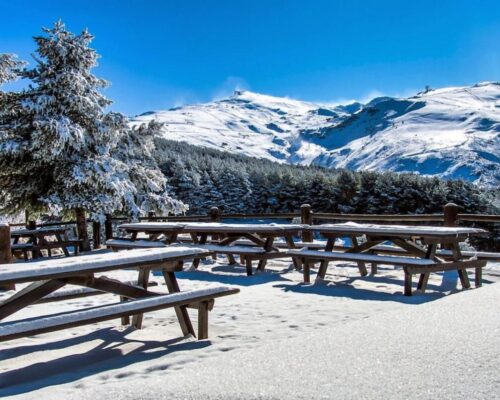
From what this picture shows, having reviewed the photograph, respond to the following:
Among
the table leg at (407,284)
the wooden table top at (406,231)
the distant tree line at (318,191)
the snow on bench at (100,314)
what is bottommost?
the table leg at (407,284)

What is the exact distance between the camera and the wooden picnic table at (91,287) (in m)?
3.44

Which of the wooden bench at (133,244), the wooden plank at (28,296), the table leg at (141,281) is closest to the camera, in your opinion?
the wooden plank at (28,296)

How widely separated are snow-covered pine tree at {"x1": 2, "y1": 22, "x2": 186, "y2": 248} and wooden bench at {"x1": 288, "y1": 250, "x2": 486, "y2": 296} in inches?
310

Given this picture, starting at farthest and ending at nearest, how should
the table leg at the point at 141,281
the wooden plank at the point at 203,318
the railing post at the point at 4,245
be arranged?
the railing post at the point at 4,245
the table leg at the point at 141,281
the wooden plank at the point at 203,318

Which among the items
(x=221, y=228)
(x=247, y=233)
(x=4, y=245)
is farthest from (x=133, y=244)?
(x=247, y=233)

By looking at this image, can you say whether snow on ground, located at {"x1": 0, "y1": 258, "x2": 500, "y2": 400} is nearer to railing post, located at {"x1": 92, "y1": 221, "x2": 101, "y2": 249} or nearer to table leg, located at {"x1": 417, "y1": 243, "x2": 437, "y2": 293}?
table leg, located at {"x1": 417, "y1": 243, "x2": 437, "y2": 293}

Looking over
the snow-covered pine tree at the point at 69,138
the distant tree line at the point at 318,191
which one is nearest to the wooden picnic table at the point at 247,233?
the snow-covered pine tree at the point at 69,138

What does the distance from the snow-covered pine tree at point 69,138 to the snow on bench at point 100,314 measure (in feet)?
32.5

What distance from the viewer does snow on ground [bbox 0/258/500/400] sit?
267 centimetres

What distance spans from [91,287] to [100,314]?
0.47 meters

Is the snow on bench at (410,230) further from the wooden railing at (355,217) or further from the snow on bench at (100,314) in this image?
the snow on bench at (100,314)

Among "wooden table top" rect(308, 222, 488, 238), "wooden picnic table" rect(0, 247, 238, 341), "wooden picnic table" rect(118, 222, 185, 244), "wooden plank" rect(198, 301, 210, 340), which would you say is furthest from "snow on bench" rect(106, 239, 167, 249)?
"wooden plank" rect(198, 301, 210, 340)

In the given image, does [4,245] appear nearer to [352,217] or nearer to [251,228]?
[251,228]

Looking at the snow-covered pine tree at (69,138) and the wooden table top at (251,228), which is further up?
the snow-covered pine tree at (69,138)
